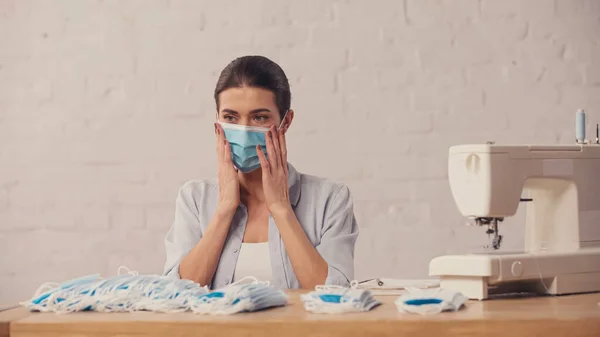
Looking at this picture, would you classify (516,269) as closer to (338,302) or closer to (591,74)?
(338,302)

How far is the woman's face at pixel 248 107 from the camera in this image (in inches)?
93.7

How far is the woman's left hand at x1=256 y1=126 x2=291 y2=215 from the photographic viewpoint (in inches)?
93.9

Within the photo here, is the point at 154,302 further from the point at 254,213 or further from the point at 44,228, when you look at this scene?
the point at 44,228

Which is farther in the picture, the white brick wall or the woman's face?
the white brick wall

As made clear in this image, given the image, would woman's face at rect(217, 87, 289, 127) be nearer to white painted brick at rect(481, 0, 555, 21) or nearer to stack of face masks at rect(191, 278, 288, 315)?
stack of face masks at rect(191, 278, 288, 315)

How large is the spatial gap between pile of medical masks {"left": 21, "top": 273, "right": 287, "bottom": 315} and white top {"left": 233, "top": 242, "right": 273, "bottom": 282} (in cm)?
87

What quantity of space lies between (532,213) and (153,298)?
0.82 m

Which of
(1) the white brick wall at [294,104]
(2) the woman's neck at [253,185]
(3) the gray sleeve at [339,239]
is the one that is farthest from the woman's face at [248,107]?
(1) the white brick wall at [294,104]

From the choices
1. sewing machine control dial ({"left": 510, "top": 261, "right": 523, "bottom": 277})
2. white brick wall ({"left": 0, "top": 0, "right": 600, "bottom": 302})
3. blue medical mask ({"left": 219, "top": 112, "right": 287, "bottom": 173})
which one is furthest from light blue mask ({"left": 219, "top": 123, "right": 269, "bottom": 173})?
sewing machine control dial ({"left": 510, "top": 261, "right": 523, "bottom": 277})

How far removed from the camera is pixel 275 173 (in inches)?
95.0

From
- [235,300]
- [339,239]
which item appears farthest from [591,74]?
[235,300]

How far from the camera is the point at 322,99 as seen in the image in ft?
10.4

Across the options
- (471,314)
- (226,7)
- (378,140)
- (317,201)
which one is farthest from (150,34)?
(471,314)

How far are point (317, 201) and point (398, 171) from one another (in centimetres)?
71
